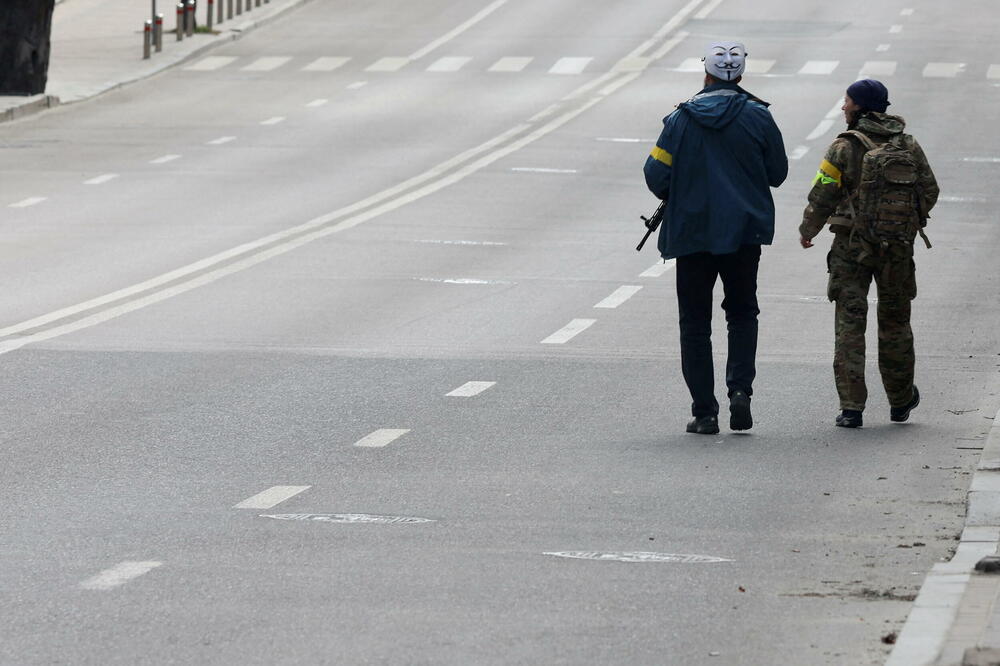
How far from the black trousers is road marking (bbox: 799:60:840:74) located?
28.4 m

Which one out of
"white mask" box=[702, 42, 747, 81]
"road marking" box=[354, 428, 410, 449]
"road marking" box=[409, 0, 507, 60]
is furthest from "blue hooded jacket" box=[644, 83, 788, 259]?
"road marking" box=[409, 0, 507, 60]

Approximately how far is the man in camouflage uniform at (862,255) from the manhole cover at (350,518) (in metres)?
3.24

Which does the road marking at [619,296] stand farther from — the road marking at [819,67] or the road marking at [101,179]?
the road marking at [819,67]

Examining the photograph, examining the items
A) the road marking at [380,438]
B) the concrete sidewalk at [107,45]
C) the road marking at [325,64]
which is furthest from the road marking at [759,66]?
the road marking at [380,438]

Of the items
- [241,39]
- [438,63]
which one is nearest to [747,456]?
[438,63]

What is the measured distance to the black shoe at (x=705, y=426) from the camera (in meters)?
10.5

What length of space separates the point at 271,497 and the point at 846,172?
3.70 metres

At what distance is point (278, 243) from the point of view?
18859mm

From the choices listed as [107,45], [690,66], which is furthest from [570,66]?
[107,45]

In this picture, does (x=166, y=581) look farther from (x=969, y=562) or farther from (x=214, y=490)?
(x=969, y=562)

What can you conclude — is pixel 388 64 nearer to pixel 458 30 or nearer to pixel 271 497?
pixel 458 30

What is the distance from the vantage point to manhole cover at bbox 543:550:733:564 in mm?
7699

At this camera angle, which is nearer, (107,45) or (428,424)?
(428,424)

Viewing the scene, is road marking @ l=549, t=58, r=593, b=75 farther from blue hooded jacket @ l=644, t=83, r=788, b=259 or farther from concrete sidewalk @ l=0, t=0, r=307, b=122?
blue hooded jacket @ l=644, t=83, r=788, b=259
